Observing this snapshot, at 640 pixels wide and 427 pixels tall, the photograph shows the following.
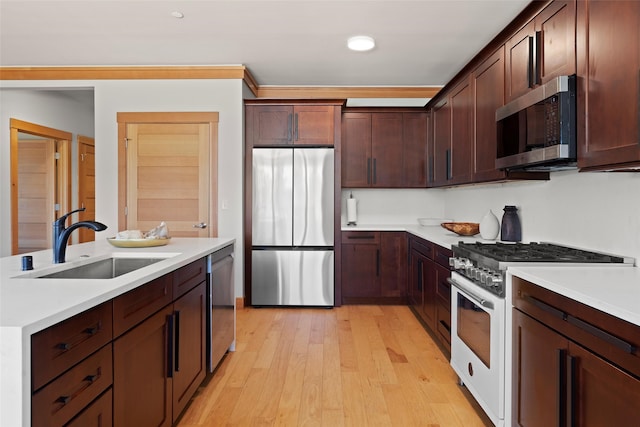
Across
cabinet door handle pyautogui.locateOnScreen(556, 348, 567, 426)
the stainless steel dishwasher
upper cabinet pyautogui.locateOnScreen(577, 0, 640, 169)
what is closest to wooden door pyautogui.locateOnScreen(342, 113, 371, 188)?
the stainless steel dishwasher

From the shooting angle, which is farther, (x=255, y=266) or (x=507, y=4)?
(x=255, y=266)

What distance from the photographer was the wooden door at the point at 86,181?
19.7 ft

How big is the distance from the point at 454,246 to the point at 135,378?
1978 millimetres

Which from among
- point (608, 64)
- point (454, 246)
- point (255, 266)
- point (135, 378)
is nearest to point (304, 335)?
point (255, 266)

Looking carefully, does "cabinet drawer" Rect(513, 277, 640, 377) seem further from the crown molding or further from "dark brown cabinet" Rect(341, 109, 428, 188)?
the crown molding

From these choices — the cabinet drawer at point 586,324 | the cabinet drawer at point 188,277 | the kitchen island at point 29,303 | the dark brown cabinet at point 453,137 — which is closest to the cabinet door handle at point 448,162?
the dark brown cabinet at point 453,137

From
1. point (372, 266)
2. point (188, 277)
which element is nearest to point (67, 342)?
point (188, 277)

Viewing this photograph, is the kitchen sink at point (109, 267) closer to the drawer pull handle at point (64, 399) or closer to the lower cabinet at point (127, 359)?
the lower cabinet at point (127, 359)

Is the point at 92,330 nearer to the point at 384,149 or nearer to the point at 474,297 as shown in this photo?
the point at 474,297

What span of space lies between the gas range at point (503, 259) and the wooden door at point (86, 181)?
5.43m

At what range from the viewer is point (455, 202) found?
4703 millimetres

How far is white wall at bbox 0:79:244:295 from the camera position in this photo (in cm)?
430

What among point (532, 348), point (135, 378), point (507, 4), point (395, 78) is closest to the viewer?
point (135, 378)

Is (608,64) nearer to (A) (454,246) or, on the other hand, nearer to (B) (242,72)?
(A) (454,246)
